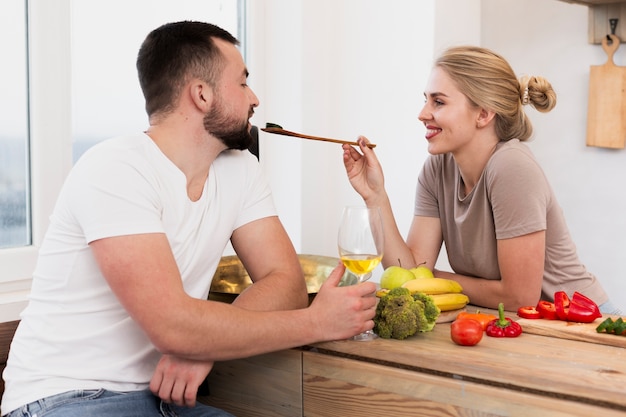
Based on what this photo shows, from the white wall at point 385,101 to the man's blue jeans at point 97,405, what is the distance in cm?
140

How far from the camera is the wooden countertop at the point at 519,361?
1425 mm

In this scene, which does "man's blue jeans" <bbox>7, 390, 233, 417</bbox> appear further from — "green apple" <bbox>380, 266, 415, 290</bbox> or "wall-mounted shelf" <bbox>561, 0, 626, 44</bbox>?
"wall-mounted shelf" <bbox>561, 0, 626, 44</bbox>

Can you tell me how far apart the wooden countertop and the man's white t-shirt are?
41 centimetres

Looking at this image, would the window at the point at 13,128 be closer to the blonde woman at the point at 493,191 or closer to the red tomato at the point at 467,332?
the blonde woman at the point at 493,191

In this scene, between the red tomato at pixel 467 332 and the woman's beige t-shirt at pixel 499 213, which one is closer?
the red tomato at pixel 467 332

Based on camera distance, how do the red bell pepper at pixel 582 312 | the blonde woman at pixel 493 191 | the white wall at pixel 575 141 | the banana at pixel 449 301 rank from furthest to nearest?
the white wall at pixel 575 141, the blonde woman at pixel 493 191, the banana at pixel 449 301, the red bell pepper at pixel 582 312

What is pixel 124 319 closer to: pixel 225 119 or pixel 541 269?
pixel 225 119

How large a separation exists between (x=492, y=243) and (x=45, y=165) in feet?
4.27

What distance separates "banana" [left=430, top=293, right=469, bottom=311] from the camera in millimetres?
1961

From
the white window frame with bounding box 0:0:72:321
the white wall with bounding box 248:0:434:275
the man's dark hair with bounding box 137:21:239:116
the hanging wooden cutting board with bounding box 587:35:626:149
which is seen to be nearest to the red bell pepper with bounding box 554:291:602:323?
the man's dark hair with bounding box 137:21:239:116

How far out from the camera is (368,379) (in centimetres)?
168

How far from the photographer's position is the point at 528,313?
190 cm

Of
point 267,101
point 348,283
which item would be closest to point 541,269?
point 348,283

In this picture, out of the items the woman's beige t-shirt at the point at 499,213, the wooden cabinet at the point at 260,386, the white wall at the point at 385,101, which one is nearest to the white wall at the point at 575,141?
the white wall at the point at 385,101
